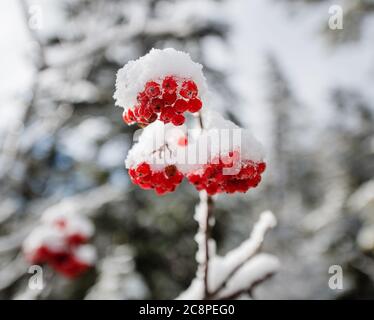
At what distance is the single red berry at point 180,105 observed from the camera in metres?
1.35

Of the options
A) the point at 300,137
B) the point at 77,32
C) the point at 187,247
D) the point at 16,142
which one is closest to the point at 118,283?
the point at 187,247

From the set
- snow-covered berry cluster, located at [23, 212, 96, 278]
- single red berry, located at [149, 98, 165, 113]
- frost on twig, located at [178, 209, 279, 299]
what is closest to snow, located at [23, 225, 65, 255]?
snow-covered berry cluster, located at [23, 212, 96, 278]

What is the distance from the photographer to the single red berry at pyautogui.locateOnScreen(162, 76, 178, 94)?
4.42ft

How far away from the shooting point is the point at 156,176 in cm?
149

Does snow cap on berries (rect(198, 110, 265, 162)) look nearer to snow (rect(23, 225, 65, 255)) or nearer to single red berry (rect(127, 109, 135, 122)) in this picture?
single red berry (rect(127, 109, 135, 122))

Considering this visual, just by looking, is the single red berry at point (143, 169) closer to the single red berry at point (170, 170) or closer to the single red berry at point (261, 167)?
the single red berry at point (170, 170)

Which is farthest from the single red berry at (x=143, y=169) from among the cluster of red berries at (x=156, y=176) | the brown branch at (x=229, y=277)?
the brown branch at (x=229, y=277)

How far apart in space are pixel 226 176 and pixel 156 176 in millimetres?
248

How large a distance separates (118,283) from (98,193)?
1510 mm

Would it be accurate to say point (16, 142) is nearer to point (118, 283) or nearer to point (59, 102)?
point (59, 102)

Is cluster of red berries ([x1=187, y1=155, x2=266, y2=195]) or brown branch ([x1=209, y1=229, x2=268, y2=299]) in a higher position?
cluster of red berries ([x1=187, y1=155, x2=266, y2=195])

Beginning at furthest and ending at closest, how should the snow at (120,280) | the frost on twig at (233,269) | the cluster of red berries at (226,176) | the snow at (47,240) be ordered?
the snow at (120,280) → the snow at (47,240) → the frost on twig at (233,269) → the cluster of red berries at (226,176)

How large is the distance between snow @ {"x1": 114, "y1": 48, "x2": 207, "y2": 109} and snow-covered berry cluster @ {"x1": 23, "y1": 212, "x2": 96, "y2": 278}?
2806 millimetres

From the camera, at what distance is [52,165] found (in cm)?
752
